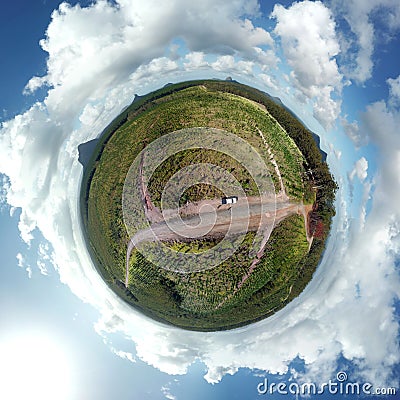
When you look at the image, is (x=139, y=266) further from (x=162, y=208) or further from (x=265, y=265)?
(x=265, y=265)

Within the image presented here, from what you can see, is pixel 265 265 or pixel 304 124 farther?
pixel 304 124

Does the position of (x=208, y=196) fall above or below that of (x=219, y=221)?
above

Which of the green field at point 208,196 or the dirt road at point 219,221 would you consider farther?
the green field at point 208,196

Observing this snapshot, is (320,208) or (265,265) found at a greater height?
(320,208)

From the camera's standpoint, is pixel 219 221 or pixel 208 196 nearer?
pixel 208 196

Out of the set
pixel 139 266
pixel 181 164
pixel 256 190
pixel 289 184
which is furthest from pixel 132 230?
pixel 289 184

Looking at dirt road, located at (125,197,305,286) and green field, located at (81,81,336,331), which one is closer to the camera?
dirt road, located at (125,197,305,286)

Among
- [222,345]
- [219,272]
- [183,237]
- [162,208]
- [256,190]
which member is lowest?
[222,345]

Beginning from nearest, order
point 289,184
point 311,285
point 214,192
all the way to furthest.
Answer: point 214,192 → point 289,184 → point 311,285
